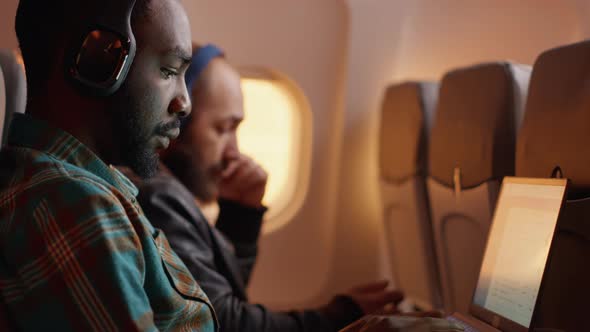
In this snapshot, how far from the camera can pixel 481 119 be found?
1.70m

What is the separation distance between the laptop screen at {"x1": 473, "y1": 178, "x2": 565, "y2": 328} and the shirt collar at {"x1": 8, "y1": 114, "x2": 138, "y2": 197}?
70cm

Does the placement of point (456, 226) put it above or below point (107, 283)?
below

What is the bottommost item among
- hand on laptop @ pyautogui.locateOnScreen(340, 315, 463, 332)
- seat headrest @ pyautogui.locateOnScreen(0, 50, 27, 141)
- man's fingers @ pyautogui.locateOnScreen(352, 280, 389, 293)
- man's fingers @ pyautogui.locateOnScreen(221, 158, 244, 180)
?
man's fingers @ pyautogui.locateOnScreen(352, 280, 389, 293)

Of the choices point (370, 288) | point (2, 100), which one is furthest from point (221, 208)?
point (2, 100)

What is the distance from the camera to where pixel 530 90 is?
1425mm

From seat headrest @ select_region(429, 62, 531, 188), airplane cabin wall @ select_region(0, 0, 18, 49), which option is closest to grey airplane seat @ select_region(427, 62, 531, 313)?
seat headrest @ select_region(429, 62, 531, 188)

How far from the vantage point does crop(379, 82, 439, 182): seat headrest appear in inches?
89.5

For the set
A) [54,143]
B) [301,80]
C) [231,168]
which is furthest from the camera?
[301,80]

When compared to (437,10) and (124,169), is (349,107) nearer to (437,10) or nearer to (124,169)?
(437,10)

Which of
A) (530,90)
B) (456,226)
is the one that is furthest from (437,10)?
(530,90)

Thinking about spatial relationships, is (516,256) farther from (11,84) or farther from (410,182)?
(410,182)

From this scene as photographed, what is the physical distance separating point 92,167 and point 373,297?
0.87 metres

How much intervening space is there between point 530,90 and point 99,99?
3.02ft

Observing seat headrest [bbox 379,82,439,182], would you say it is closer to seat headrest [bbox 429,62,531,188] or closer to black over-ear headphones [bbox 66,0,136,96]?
seat headrest [bbox 429,62,531,188]
